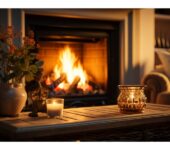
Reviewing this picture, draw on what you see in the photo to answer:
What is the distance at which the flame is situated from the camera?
335 centimetres

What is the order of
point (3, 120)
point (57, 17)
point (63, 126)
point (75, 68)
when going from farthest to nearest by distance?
point (75, 68)
point (57, 17)
point (3, 120)
point (63, 126)

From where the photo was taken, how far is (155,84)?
128 inches

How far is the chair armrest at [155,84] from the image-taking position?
319 centimetres

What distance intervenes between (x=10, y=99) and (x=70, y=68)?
1701mm

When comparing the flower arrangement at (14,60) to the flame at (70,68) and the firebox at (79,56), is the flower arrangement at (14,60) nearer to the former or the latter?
the firebox at (79,56)

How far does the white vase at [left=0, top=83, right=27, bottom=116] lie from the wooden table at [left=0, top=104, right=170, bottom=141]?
5 cm

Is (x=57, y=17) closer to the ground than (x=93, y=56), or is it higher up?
higher up

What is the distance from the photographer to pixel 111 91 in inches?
139

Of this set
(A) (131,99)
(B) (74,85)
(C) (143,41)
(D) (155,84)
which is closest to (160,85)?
(D) (155,84)

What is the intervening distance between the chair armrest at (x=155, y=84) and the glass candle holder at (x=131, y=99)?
→ 134 cm

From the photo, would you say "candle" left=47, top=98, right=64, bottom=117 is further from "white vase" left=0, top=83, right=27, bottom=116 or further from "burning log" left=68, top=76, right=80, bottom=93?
"burning log" left=68, top=76, right=80, bottom=93
